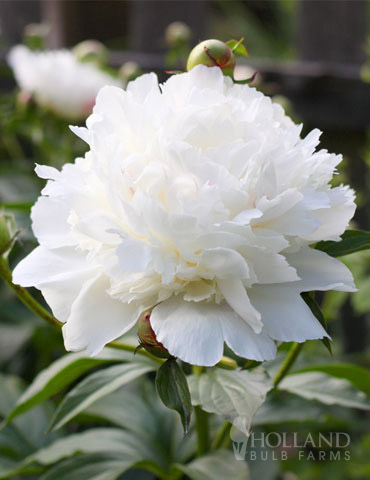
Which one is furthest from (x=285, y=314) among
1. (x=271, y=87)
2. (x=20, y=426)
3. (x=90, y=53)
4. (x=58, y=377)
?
(x=271, y=87)

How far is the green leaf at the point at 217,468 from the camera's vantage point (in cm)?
52

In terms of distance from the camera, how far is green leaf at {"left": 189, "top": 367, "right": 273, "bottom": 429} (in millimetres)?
421

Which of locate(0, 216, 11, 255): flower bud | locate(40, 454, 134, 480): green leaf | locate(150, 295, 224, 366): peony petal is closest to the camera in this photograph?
locate(150, 295, 224, 366): peony petal

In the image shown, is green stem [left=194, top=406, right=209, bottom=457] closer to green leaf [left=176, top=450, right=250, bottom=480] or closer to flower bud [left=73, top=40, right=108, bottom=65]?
green leaf [left=176, top=450, right=250, bottom=480]

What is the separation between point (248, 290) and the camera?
0.39 m

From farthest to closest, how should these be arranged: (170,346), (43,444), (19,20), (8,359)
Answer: (19,20) < (8,359) < (43,444) < (170,346)

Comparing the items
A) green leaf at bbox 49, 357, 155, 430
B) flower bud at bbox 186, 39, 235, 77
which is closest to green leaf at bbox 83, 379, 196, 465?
green leaf at bbox 49, 357, 155, 430

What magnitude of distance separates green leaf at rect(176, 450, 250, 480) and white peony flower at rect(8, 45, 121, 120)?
2.22 feet

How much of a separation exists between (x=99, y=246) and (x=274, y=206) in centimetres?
12

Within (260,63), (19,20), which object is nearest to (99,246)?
(260,63)

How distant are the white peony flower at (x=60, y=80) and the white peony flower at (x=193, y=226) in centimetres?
64

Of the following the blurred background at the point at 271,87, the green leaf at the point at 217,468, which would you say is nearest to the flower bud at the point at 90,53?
the blurred background at the point at 271,87

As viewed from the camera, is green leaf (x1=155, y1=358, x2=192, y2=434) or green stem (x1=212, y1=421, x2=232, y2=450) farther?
green stem (x1=212, y1=421, x2=232, y2=450)

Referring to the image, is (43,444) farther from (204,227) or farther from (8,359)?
(204,227)
